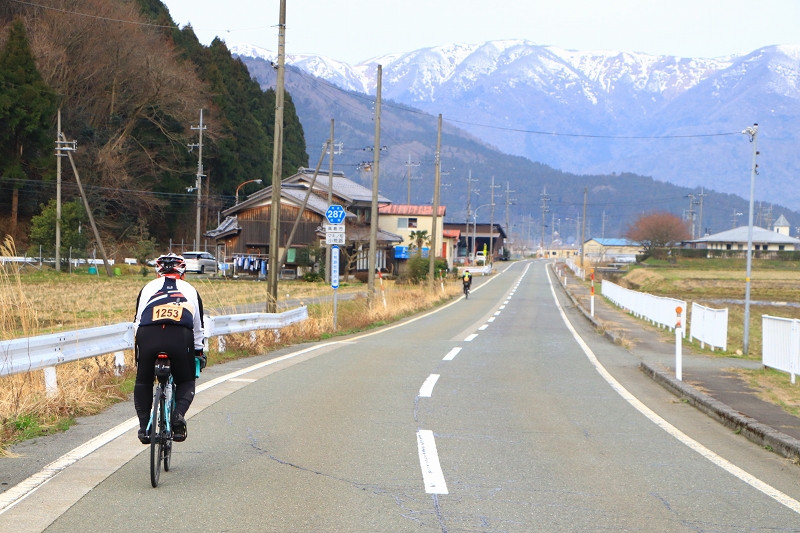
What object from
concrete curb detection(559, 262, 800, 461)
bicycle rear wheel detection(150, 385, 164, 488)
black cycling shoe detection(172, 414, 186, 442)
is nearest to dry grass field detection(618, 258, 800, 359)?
concrete curb detection(559, 262, 800, 461)

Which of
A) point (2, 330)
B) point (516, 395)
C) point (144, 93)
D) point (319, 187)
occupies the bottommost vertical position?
point (516, 395)

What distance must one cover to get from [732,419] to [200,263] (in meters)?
49.7

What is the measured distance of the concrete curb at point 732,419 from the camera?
748 cm

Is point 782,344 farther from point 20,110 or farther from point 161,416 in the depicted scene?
point 20,110

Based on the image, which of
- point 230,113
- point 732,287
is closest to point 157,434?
point 732,287

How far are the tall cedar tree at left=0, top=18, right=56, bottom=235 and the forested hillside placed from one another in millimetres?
63

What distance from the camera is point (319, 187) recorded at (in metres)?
64.9

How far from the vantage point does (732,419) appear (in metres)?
8.86

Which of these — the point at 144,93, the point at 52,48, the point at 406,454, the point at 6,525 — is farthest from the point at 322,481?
the point at 144,93

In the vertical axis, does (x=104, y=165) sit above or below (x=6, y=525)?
above

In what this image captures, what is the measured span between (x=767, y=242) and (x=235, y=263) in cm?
7626

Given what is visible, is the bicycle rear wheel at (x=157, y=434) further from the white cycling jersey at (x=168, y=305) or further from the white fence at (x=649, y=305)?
the white fence at (x=649, y=305)

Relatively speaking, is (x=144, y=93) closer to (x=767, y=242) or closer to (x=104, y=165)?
(x=104, y=165)

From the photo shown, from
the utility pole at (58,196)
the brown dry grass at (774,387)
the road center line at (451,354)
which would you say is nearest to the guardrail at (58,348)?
the road center line at (451,354)
